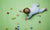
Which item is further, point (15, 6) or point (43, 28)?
point (15, 6)

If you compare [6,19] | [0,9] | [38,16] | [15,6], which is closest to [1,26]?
[6,19]

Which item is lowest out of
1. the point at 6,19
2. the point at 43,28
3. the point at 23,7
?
the point at 43,28

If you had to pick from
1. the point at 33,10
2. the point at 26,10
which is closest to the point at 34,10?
the point at 33,10

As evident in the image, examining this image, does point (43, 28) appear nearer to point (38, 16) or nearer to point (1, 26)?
point (38, 16)

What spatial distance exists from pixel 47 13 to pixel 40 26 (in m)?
0.27

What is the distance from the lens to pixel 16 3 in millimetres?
1653

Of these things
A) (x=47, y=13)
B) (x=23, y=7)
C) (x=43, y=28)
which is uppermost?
(x=23, y=7)

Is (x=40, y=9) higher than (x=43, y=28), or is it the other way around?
(x=40, y=9)

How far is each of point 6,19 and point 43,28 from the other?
700 millimetres

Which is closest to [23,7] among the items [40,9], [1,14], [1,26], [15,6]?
[15,6]

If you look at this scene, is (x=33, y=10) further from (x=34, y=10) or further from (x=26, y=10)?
(x=26, y=10)

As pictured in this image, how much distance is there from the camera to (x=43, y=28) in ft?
5.05

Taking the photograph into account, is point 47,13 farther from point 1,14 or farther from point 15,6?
point 1,14

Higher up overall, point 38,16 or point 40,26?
point 38,16
